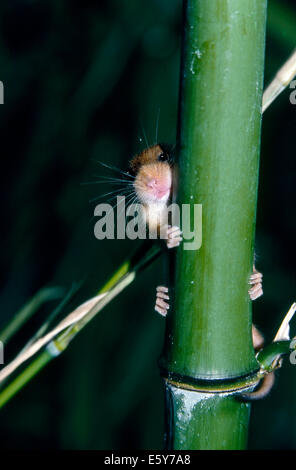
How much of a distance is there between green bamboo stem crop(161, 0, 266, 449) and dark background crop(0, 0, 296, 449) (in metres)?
1.14

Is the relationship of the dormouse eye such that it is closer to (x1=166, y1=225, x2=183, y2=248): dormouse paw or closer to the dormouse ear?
the dormouse ear

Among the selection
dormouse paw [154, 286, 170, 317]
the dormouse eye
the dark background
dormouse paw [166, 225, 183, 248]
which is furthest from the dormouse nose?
the dark background

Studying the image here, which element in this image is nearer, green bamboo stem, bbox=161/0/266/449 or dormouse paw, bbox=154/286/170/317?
green bamboo stem, bbox=161/0/266/449

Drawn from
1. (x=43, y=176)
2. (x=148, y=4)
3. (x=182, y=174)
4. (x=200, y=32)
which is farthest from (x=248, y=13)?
(x=43, y=176)

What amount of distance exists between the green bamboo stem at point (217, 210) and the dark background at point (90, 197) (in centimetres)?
114

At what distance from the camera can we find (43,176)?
1985mm

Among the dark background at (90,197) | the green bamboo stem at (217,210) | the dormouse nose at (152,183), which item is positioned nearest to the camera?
the green bamboo stem at (217,210)

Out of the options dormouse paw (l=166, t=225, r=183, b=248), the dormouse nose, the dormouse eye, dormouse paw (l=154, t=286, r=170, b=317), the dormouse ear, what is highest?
the dormouse ear

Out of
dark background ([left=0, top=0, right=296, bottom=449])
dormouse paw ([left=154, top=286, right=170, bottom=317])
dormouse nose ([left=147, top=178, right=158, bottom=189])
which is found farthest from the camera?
dark background ([left=0, top=0, right=296, bottom=449])

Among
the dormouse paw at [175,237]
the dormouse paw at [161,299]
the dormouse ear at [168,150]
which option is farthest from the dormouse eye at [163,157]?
the dormouse paw at [175,237]

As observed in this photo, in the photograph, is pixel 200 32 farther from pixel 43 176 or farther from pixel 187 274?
pixel 43 176

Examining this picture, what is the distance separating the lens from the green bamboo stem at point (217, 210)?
1.86ft

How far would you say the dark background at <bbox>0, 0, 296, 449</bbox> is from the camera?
1.79 m

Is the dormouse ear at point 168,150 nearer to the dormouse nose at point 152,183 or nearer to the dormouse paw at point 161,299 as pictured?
the dormouse nose at point 152,183
